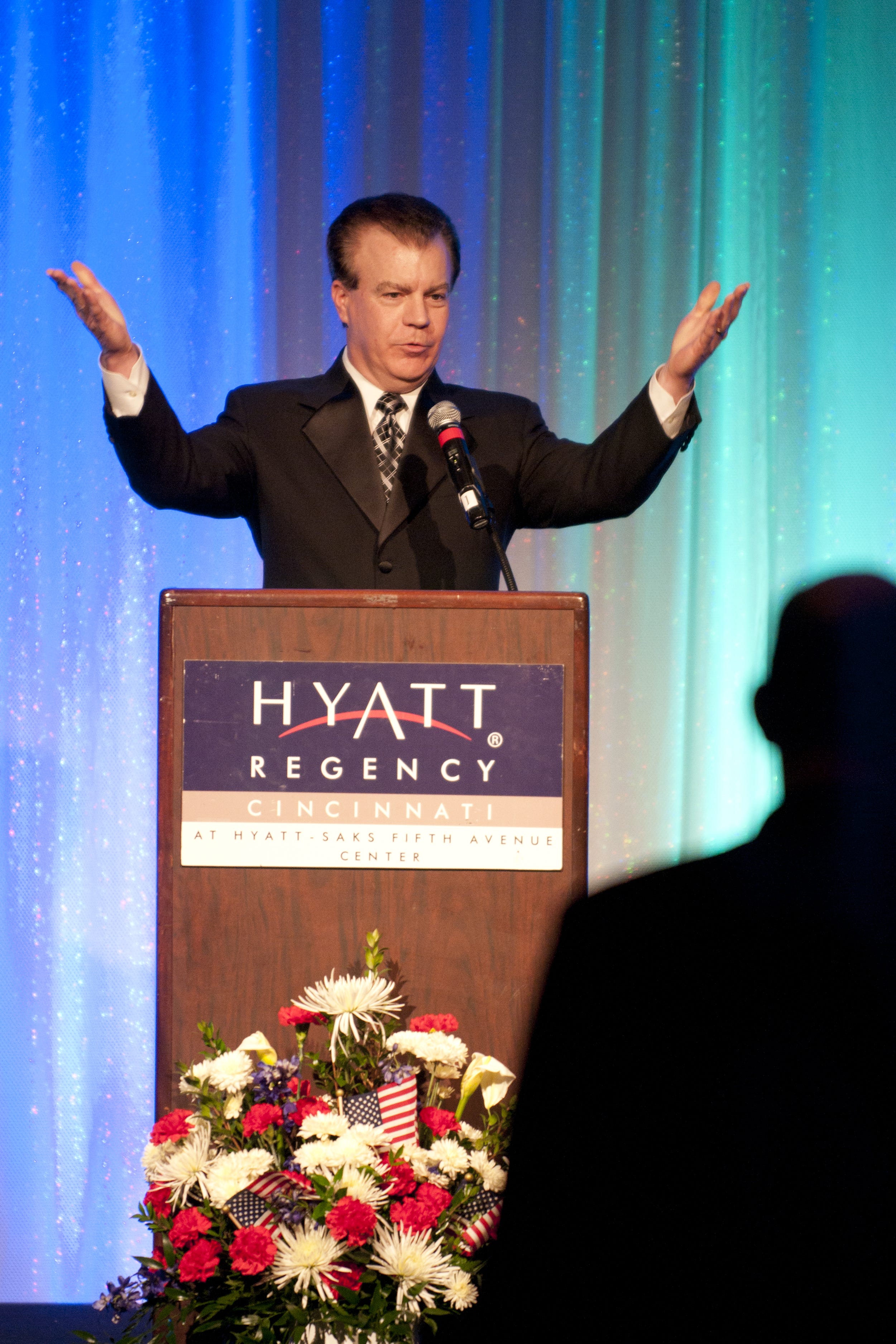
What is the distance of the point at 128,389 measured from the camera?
1.53 m

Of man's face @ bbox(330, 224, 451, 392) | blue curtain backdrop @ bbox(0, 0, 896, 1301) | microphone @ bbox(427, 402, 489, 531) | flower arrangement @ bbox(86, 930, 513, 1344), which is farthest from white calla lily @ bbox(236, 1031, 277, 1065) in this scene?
blue curtain backdrop @ bbox(0, 0, 896, 1301)

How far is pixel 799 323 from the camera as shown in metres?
3.17

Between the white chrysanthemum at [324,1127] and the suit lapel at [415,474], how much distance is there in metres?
0.83

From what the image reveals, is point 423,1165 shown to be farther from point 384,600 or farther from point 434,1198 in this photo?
point 384,600

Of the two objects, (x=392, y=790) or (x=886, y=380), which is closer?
(x=392, y=790)

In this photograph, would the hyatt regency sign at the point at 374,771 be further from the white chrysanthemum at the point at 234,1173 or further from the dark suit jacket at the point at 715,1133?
the white chrysanthemum at the point at 234,1173

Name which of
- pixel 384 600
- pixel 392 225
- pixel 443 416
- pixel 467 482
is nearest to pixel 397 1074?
pixel 384 600

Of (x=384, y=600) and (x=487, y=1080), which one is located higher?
(x=384, y=600)

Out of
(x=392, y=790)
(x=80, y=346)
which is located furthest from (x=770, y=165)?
(x=392, y=790)

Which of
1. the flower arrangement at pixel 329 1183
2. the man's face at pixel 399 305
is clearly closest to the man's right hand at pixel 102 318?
the man's face at pixel 399 305

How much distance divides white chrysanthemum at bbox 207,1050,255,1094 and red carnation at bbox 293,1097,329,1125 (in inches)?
2.1

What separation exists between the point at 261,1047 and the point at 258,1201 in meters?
0.14

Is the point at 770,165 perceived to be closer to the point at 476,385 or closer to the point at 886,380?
the point at 886,380

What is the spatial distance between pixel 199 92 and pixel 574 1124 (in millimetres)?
2856
